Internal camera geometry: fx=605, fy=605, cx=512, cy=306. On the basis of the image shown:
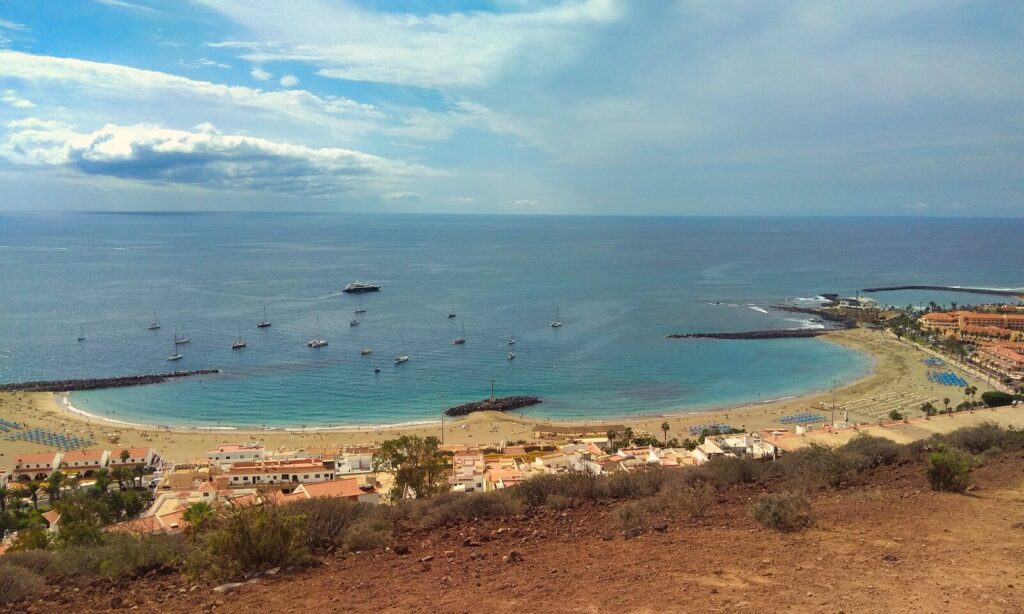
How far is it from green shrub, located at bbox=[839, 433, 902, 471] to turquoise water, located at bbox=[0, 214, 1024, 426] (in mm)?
28332

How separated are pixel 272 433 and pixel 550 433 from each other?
1679 centimetres

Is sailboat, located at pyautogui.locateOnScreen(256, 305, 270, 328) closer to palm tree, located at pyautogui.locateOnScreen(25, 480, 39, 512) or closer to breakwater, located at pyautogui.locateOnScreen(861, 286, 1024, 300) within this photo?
palm tree, located at pyautogui.locateOnScreen(25, 480, 39, 512)

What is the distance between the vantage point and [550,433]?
119ft

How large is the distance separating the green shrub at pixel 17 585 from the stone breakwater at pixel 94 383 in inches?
1786

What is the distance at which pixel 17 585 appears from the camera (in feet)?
23.4

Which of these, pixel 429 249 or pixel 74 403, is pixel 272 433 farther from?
pixel 429 249

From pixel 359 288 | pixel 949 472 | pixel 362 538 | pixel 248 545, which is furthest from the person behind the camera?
pixel 359 288

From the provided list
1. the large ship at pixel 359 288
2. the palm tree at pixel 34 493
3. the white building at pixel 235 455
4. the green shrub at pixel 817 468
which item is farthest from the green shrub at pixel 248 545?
the large ship at pixel 359 288

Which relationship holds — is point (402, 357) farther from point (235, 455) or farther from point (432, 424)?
point (235, 455)

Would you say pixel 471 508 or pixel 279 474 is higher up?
pixel 471 508

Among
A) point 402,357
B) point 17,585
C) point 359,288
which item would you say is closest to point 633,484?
point 17,585

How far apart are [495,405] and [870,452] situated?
3107cm

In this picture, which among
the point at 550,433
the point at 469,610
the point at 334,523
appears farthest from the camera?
the point at 550,433

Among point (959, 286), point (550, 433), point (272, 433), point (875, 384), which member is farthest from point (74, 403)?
point (959, 286)
